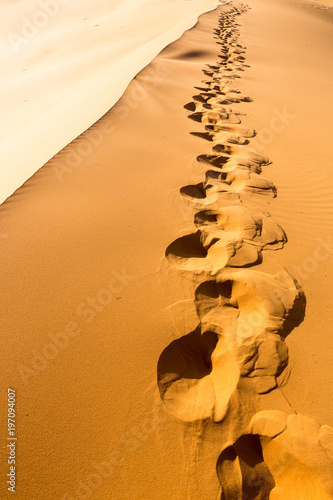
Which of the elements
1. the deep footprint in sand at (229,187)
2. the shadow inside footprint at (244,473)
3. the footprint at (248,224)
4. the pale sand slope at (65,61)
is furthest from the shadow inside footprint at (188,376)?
the pale sand slope at (65,61)

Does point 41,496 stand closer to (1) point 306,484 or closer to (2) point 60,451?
(2) point 60,451

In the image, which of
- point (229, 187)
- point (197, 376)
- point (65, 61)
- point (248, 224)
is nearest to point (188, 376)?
point (197, 376)

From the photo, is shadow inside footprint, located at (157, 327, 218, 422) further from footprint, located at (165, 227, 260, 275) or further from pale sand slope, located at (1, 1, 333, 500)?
footprint, located at (165, 227, 260, 275)

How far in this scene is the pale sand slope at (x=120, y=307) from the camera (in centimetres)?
101

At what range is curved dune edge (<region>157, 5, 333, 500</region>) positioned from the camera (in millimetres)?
1027

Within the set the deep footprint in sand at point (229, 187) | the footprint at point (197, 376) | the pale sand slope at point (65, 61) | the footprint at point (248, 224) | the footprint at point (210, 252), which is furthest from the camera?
the pale sand slope at point (65, 61)

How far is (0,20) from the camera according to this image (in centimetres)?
1189

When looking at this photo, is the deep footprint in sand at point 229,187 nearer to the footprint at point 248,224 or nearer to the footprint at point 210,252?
the footprint at point 248,224

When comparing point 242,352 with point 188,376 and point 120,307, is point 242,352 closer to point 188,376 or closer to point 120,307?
point 188,376

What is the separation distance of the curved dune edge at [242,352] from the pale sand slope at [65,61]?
1411 millimetres

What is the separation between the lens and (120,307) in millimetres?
1435

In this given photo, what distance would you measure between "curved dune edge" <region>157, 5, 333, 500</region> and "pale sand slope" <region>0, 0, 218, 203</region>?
1411 mm

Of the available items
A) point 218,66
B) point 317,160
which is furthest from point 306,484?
point 218,66

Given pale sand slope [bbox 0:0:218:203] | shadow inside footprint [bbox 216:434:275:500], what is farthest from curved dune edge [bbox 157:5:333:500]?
pale sand slope [bbox 0:0:218:203]
